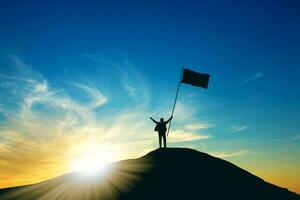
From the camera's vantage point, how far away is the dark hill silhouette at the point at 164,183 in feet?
72.3

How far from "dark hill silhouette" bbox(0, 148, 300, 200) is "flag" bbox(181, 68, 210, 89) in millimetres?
Result: 5843

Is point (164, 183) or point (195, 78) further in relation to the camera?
point (195, 78)

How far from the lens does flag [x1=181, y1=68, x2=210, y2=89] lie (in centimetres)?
2967

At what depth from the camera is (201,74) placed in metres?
29.8

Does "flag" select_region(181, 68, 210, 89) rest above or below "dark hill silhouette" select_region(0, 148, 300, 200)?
above

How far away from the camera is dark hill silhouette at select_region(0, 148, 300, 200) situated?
868 inches

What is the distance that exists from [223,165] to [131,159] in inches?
306

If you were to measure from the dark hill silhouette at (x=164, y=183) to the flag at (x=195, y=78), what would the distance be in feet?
19.2

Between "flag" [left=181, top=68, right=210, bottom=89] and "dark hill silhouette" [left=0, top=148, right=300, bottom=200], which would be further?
"flag" [left=181, top=68, right=210, bottom=89]

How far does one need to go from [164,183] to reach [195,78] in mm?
10378

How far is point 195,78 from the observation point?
29.7m

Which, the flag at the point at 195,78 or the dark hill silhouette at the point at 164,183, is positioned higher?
the flag at the point at 195,78

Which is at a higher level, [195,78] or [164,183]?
[195,78]

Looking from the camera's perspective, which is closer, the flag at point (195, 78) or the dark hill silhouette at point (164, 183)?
the dark hill silhouette at point (164, 183)
